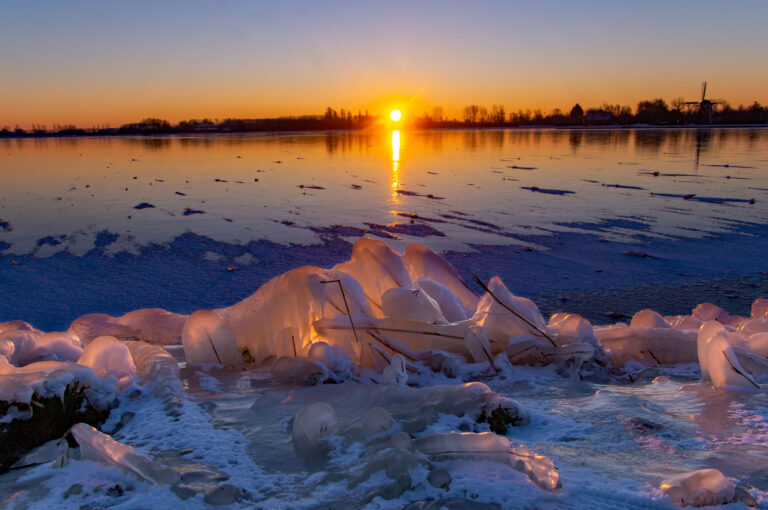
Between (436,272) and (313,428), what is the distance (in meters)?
2.21

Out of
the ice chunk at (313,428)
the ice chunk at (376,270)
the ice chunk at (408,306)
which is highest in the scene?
the ice chunk at (376,270)

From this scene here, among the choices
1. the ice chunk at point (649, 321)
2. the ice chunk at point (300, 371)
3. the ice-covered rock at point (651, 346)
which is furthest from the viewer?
the ice chunk at point (649, 321)

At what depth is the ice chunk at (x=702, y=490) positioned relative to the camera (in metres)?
1.35

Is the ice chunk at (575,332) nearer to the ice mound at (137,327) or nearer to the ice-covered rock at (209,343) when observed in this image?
the ice-covered rock at (209,343)

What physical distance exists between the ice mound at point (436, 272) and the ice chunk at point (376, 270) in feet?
1.32

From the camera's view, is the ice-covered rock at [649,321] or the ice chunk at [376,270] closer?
the ice-covered rock at [649,321]

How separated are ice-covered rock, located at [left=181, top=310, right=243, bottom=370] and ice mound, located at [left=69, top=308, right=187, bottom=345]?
64 cm

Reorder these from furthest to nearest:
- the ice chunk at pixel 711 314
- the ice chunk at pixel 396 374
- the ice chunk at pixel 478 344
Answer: the ice chunk at pixel 711 314 < the ice chunk at pixel 478 344 < the ice chunk at pixel 396 374

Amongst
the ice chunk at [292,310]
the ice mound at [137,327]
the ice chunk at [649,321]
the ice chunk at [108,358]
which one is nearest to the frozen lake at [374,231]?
the ice mound at [137,327]

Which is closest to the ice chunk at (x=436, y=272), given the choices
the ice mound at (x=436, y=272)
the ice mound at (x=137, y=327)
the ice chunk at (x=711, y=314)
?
the ice mound at (x=436, y=272)

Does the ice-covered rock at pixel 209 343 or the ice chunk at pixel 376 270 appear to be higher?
the ice chunk at pixel 376 270

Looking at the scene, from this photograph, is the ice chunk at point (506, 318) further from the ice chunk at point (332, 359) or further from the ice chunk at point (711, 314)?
the ice chunk at point (711, 314)

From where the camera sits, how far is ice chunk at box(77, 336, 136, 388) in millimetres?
2354

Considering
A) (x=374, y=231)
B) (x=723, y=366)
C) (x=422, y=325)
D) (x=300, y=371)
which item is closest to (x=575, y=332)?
(x=723, y=366)
